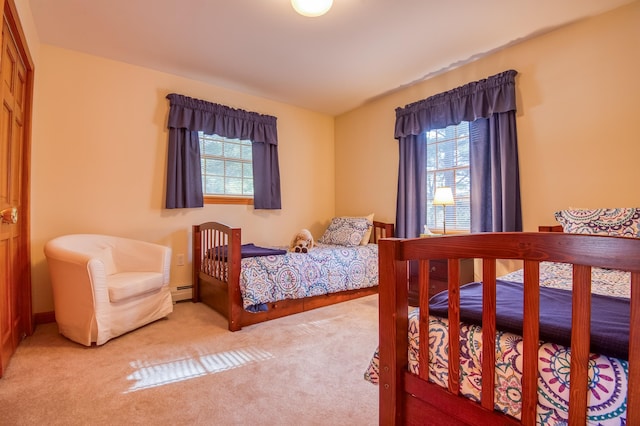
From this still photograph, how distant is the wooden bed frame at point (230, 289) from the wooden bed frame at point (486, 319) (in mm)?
1625

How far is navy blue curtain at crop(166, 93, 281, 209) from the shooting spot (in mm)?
3221

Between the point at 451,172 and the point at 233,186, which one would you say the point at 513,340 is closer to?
the point at 451,172

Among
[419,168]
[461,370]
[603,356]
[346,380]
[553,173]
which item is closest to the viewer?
[603,356]

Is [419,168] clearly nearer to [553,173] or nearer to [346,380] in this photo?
[553,173]

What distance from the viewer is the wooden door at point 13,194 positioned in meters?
1.79

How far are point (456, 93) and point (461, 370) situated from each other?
2853 mm

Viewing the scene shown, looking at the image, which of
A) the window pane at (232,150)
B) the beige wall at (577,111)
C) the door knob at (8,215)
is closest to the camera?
the door knob at (8,215)

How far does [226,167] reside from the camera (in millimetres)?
3689

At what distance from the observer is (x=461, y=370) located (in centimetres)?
95

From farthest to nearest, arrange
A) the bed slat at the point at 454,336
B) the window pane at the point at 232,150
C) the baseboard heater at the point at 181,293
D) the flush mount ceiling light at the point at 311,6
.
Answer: the window pane at the point at 232,150 < the baseboard heater at the point at 181,293 < the flush mount ceiling light at the point at 311,6 < the bed slat at the point at 454,336

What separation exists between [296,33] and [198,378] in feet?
8.45

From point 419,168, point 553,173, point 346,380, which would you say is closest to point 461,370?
point 346,380

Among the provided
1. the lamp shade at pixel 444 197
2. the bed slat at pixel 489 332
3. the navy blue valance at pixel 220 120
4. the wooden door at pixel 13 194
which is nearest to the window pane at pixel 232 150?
the navy blue valance at pixel 220 120

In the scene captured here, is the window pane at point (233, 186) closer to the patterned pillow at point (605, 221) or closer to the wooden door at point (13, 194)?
the wooden door at point (13, 194)
